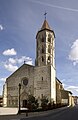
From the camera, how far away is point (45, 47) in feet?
202

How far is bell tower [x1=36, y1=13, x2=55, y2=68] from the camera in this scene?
2393 inches

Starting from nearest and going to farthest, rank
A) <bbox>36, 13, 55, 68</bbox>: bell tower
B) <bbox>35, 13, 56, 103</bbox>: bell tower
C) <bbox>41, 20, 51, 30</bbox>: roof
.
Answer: <bbox>35, 13, 56, 103</bbox>: bell tower, <bbox>36, 13, 55, 68</bbox>: bell tower, <bbox>41, 20, 51, 30</bbox>: roof

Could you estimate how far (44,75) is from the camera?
58.4 meters

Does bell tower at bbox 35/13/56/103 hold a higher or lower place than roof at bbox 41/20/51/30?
lower

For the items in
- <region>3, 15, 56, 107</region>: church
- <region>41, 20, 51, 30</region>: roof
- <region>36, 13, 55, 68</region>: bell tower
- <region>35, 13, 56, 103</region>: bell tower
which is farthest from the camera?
<region>41, 20, 51, 30</region>: roof

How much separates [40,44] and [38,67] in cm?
684

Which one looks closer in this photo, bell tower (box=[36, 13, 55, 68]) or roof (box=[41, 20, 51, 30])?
bell tower (box=[36, 13, 55, 68])

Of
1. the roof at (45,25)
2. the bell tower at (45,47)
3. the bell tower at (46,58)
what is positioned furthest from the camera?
the roof at (45,25)

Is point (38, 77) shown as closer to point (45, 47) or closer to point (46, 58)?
point (46, 58)

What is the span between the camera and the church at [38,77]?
189 feet

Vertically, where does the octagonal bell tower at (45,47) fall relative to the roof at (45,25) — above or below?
below

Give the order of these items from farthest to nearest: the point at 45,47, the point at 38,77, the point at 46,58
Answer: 1. the point at 45,47
2. the point at 46,58
3. the point at 38,77

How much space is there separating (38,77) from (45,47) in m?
8.65

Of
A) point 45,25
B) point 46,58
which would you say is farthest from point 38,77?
point 45,25
